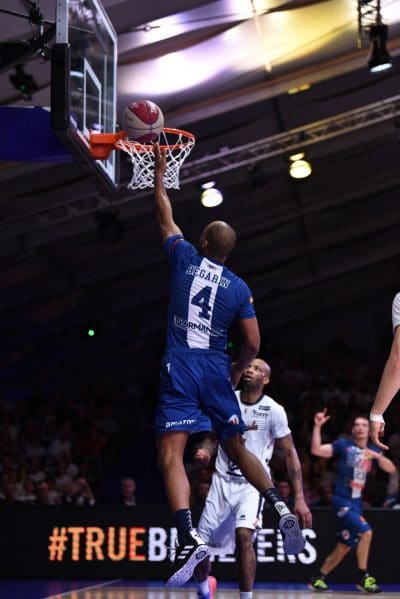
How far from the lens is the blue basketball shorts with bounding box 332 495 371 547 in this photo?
13961mm

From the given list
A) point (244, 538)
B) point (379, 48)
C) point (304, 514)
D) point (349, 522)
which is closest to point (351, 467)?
point (349, 522)

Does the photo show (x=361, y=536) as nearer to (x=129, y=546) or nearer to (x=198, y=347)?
(x=129, y=546)

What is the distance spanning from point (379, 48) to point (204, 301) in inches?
326

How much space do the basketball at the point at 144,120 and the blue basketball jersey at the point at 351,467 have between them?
676 centimetres

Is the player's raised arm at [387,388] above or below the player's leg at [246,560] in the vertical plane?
above

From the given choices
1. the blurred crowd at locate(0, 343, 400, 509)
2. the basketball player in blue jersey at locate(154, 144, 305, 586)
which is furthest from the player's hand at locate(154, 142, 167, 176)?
the blurred crowd at locate(0, 343, 400, 509)

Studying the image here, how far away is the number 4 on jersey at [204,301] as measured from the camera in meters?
7.61

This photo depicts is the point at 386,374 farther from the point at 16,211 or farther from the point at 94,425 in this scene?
the point at 94,425

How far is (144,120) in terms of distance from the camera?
857cm

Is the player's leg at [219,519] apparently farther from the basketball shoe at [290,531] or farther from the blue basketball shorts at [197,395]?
the basketball shoe at [290,531]

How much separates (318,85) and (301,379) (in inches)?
462

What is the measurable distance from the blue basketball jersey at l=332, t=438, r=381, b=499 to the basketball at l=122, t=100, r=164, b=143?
6760 mm

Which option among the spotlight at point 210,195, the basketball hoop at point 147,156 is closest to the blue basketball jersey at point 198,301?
the basketball hoop at point 147,156

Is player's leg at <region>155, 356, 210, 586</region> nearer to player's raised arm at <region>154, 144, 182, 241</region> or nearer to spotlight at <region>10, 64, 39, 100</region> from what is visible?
player's raised arm at <region>154, 144, 182, 241</region>
